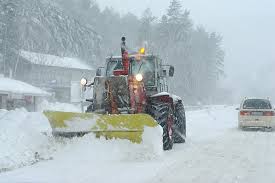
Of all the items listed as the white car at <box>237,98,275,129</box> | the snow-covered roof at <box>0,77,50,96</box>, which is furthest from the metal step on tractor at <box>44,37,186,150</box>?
the snow-covered roof at <box>0,77,50,96</box>

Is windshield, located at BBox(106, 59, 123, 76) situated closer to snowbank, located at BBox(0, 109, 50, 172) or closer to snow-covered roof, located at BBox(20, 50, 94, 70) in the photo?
snowbank, located at BBox(0, 109, 50, 172)

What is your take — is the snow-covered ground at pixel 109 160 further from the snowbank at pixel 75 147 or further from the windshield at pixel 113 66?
the windshield at pixel 113 66

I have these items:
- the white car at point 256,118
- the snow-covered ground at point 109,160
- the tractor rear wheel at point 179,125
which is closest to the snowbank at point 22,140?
the snow-covered ground at point 109,160

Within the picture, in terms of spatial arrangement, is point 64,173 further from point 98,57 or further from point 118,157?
point 98,57

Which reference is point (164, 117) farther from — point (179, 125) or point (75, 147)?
point (179, 125)

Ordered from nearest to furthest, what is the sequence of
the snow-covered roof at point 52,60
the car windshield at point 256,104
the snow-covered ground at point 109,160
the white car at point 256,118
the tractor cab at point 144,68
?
1. the snow-covered ground at point 109,160
2. the tractor cab at point 144,68
3. the white car at point 256,118
4. the car windshield at point 256,104
5. the snow-covered roof at point 52,60

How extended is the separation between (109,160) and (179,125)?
5222 millimetres

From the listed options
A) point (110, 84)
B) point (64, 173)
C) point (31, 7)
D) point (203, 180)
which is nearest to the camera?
point (203, 180)

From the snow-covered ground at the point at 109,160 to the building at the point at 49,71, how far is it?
46715 millimetres

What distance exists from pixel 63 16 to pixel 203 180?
6907 centimetres

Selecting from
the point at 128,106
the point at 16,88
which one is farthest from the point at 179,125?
the point at 16,88

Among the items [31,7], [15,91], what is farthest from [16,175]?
[31,7]

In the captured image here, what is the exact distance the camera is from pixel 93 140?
10500mm

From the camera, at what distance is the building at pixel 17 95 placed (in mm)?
38312
